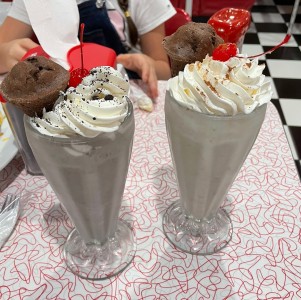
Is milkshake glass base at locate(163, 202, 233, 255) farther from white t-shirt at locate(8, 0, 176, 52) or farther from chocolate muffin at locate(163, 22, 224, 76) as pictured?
white t-shirt at locate(8, 0, 176, 52)

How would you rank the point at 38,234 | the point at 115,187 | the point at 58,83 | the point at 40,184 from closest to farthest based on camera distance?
the point at 58,83
the point at 115,187
the point at 38,234
the point at 40,184

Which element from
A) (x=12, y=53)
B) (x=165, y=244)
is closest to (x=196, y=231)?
(x=165, y=244)

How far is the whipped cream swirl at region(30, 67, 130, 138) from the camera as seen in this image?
48 centimetres

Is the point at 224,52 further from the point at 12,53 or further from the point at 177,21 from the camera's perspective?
the point at 177,21

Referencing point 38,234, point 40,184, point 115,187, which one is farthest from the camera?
point 40,184

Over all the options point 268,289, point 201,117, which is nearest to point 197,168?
point 201,117

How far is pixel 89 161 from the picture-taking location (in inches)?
20.0

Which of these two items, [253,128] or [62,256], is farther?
[62,256]

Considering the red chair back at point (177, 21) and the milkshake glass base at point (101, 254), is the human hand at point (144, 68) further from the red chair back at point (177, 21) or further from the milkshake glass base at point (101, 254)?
the milkshake glass base at point (101, 254)

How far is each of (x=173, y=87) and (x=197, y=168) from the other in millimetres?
144

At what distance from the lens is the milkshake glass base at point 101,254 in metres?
0.66

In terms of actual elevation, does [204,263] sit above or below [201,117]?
below

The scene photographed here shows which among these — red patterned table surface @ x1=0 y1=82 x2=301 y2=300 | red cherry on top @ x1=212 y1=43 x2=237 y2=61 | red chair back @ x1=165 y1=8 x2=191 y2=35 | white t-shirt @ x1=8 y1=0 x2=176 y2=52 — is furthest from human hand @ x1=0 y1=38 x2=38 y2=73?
red cherry on top @ x1=212 y1=43 x2=237 y2=61

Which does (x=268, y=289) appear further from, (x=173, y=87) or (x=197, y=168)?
(x=173, y=87)
